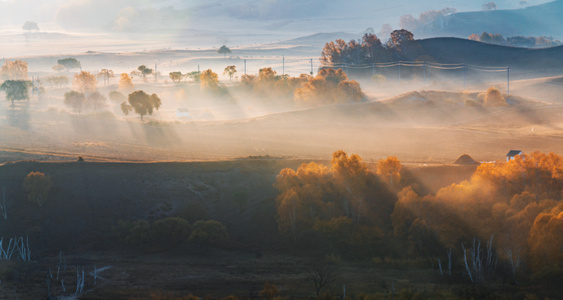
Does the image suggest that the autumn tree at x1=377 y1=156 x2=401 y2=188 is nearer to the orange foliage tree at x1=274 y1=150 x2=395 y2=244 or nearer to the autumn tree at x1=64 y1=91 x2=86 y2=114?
the orange foliage tree at x1=274 y1=150 x2=395 y2=244

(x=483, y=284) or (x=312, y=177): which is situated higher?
(x=312, y=177)

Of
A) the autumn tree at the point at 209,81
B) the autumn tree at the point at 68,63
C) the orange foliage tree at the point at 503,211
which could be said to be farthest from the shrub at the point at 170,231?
the autumn tree at the point at 68,63

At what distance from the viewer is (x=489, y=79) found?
112562 mm

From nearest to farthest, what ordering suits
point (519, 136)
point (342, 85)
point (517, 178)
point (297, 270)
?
point (297, 270)
point (517, 178)
point (519, 136)
point (342, 85)

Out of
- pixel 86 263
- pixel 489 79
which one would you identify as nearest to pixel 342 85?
pixel 489 79

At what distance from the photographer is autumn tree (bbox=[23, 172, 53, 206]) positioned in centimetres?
3701

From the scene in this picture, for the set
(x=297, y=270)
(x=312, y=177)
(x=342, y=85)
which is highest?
(x=342, y=85)

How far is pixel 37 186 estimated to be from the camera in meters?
37.4

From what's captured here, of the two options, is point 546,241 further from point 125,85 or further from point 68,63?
point 68,63

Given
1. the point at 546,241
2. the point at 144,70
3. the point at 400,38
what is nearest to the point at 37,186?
the point at 546,241

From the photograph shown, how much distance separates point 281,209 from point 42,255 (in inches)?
503

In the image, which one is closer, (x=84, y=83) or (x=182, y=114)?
(x=182, y=114)

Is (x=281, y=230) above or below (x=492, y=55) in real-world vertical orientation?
below

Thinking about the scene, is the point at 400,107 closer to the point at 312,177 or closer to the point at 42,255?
the point at 312,177
